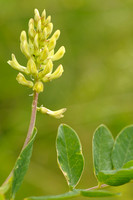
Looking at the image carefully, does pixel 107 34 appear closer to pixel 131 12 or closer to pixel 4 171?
pixel 131 12

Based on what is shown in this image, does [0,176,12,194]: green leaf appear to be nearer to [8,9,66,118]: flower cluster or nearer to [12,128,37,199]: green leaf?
[12,128,37,199]: green leaf

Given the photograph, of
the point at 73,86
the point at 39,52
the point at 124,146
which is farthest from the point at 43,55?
the point at 73,86

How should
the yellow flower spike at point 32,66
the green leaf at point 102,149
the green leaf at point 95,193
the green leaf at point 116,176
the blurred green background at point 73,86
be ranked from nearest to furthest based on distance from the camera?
the green leaf at point 95,193 < the green leaf at point 116,176 < the yellow flower spike at point 32,66 < the green leaf at point 102,149 < the blurred green background at point 73,86

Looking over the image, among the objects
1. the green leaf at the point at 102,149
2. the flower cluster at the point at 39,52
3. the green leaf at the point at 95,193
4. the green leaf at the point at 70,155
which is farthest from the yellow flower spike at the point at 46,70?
the green leaf at the point at 95,193

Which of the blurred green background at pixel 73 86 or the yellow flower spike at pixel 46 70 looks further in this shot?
the blurred green background at pixel 73 86

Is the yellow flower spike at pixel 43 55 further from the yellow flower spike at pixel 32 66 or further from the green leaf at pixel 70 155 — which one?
the green leaf at pixel 70 155

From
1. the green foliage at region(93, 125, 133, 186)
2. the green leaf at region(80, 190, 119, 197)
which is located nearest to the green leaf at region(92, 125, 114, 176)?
the green foliage at region(93, 125, 133, 186)
